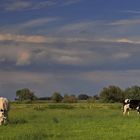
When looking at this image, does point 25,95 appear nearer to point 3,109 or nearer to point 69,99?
point 69,99

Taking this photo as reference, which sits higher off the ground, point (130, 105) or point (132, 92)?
point (132, 92)

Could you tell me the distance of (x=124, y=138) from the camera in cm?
2267

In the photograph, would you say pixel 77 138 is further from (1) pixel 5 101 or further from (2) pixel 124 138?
(1) pixel 5 101

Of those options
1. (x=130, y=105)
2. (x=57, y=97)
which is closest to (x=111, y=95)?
(x=57, y=97)

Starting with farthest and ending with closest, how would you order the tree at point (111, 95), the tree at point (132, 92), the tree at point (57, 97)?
1. the tree at point (57, 97)
2. the tree at point (111, 95)
3. the tree at point (132, 92)

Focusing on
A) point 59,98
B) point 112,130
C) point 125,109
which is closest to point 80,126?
point 112,130

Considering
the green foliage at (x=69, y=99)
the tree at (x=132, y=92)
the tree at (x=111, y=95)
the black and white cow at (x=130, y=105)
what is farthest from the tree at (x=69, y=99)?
the black and white cow at (x=130, y=105)

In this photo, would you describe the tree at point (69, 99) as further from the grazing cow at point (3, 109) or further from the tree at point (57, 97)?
the grazing cow at point (3, 109)

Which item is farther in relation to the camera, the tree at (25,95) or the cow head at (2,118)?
the tree at (25,95)

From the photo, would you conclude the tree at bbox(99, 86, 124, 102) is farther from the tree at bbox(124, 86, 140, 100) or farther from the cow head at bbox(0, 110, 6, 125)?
the cow head at bbox(0, 110, 6, 125)

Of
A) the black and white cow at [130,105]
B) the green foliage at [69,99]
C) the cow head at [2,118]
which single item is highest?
the green foliage at [69,99]

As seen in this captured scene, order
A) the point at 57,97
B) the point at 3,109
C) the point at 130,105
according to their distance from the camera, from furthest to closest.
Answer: the point at 57,97
the point at 130,105
the point at 3,109

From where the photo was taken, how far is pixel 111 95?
112 metres

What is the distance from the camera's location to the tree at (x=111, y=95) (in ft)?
367
